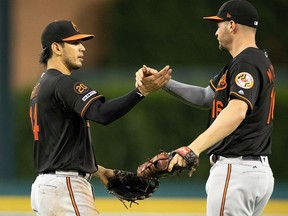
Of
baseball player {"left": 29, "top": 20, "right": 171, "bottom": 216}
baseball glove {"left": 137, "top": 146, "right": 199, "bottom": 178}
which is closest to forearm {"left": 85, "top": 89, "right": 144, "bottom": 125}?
baseball player {"left": 29, "top": 20, "right": 171, "bottom": 216}

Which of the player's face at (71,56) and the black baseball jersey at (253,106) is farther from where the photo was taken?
the player's face at (71,56)

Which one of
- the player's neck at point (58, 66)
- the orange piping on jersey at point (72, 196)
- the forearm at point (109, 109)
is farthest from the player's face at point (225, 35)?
the orange piping on jersey at point (72, 196)

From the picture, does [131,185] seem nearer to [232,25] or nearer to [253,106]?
[253,106]

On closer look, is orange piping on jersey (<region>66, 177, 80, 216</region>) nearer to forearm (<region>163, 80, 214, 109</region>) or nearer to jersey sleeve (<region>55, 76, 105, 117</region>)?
jersey sleeve (<region>55, 76, 105, 117</region>)

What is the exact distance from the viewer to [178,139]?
14914 millimetres

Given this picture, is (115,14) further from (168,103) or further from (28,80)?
(168,103)

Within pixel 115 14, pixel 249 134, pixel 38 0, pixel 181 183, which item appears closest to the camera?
pixel 249 134

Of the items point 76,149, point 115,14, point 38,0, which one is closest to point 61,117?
point 76,149

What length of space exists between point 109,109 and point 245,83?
3.46ft

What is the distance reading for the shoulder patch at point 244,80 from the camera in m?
6.57

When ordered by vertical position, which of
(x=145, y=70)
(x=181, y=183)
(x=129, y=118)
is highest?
(x=145, y=70)

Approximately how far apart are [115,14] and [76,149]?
39.0ft

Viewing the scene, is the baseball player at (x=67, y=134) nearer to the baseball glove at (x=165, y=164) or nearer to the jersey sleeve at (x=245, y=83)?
the baseball glove at (x=165, y=164)

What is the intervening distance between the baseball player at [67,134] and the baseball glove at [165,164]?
43 cm
